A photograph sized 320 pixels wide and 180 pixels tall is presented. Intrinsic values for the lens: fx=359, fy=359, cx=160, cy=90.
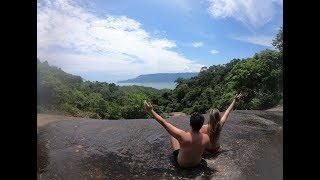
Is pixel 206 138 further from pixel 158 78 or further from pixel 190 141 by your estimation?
pixel 158 78

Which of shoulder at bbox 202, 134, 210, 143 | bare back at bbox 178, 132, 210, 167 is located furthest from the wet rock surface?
shoulder at bbox 202, 134, 210, 143

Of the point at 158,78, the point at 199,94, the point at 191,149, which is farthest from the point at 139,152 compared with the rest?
the point at 158,78

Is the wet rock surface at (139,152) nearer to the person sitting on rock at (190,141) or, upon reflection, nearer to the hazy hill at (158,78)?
the person sitting on rock at (190,141)

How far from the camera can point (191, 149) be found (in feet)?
18.9

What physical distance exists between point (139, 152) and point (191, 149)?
128 centimetres

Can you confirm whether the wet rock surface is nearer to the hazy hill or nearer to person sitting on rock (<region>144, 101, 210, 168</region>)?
person sitting on rock (<region>144, 101, 210, 168</region>)

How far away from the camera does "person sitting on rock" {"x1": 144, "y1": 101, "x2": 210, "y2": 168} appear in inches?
227

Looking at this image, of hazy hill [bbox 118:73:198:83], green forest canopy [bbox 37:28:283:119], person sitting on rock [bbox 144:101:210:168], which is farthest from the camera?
hazy hill [bbox 118:73:198:83]

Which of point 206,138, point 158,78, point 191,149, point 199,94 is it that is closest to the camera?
point 191,149

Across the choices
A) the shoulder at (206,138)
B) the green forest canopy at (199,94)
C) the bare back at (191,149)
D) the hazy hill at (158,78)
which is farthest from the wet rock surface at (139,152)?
the hazy hill at (158,78)

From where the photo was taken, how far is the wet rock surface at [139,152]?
5848 mm

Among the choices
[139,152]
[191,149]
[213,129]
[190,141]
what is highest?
[213,129]

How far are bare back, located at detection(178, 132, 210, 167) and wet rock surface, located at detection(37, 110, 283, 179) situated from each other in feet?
0.46

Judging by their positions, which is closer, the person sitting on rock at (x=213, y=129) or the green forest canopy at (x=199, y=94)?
the person sitting on rock at (x=213, y=129)
